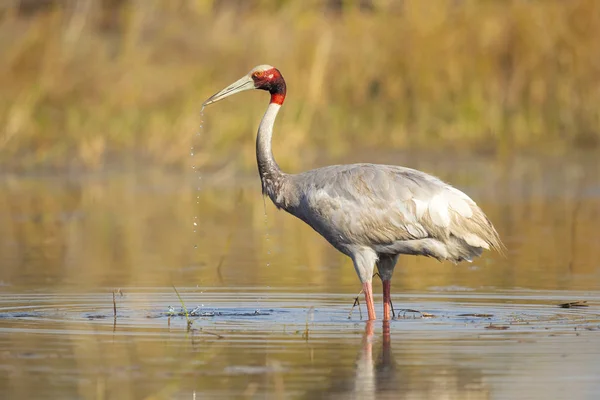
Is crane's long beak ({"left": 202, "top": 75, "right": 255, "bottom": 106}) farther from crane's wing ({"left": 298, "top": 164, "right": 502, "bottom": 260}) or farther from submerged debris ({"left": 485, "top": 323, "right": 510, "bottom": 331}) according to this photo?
submerged debris ({"left": 485, "top": 323, "right": 510, "bottom": 331})

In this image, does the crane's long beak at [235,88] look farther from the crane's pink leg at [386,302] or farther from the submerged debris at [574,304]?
the submerged debris at [574,304]

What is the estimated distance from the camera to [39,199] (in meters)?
17.2

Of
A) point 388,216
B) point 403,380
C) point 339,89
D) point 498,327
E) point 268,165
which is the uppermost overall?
point 339,89

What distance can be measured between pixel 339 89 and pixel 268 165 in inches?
402

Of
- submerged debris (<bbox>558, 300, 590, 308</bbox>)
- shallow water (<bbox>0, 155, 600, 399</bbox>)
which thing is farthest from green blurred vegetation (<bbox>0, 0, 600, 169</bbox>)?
submerged debris (<bbox>558, 300, 590, 308</bbox>)

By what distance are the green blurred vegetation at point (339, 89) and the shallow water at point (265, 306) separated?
5.93ft

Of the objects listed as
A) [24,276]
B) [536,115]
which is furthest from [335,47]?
[24,276]

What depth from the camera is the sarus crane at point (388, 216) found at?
929 cm

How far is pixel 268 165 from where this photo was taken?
1019cm

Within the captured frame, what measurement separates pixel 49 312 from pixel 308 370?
270 centimetres

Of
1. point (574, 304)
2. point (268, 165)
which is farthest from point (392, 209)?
point (574, 304)

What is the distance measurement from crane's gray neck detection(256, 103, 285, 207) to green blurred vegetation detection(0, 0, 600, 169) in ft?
26.6

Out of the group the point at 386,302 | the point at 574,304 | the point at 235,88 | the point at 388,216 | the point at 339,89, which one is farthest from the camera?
the point at 339,89

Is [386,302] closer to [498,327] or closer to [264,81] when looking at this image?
[498,327]
